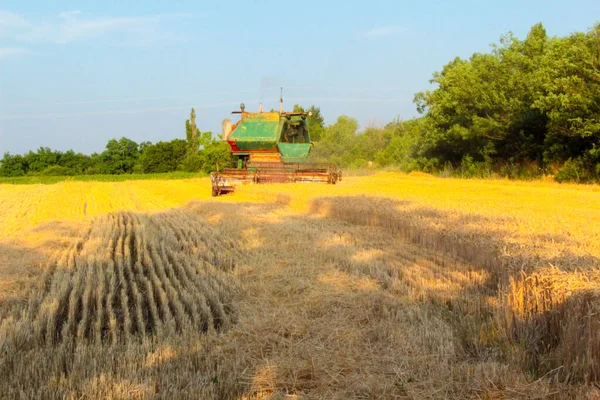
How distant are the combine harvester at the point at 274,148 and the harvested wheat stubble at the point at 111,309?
9855mm

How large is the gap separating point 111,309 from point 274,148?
14.4 m

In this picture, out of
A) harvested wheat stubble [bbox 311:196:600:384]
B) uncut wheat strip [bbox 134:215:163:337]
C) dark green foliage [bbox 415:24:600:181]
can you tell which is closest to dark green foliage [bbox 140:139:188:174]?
dark green foliage [bbox 415:24:600:181]

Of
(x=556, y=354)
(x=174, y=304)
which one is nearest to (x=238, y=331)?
(x=174, y=304)

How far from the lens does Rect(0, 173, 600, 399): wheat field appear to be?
11.1ft

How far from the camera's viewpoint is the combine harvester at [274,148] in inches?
718

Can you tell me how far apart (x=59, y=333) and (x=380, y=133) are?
53.8 m

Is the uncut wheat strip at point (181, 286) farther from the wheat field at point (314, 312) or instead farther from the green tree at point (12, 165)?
the green tree at point (12, 165)

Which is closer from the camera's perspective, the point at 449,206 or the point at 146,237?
the point at 146,237

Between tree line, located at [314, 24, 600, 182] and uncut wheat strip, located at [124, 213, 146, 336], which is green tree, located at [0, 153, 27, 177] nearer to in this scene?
tree line, located at [314, 24, 600, 182]

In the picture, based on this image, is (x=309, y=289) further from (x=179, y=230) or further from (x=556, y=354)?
(x=179, y=230)

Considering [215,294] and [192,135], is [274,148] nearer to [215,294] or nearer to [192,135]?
[215,294]

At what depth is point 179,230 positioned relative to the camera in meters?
10.1

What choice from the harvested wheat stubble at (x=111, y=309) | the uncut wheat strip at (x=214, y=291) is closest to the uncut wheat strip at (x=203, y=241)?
the harvested wheat stubble at (x=111, y=309)

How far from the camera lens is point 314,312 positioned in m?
4.78
